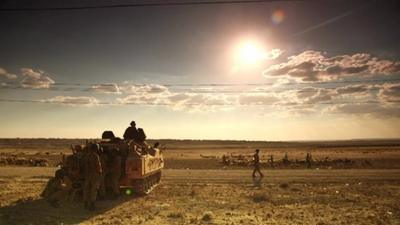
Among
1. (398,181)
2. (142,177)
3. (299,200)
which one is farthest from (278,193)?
(398,181)

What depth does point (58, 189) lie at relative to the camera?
54.7 ft

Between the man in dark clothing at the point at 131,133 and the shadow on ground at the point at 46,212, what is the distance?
537 centimetres

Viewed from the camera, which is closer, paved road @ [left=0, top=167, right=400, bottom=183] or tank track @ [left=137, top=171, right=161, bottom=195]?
tank track @ [left=137, top=171, right=161, bottom=195]

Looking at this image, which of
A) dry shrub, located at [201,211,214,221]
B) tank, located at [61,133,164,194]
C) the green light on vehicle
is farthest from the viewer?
the green light on vehicle

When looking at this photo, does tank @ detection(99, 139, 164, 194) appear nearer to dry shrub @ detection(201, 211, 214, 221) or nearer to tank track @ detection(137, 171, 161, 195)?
tank track @ detection(137, 171, 161, 195)

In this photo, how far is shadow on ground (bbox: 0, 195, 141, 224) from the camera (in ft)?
44.5

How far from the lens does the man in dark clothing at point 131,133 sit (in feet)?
75.1

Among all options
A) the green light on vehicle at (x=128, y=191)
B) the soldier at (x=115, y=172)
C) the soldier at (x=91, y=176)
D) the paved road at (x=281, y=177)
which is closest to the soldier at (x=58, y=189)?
the soldier at (x=91, y=176)

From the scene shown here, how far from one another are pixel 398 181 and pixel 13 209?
2024 cm

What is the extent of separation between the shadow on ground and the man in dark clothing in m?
5.37

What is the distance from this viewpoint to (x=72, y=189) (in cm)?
1638

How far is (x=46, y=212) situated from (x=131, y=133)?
8.36 m

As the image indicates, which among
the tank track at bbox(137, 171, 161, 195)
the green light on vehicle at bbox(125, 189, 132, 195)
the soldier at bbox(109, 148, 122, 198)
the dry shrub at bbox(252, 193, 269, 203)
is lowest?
the dry shrub at bbox(252, 193, 269, 203)

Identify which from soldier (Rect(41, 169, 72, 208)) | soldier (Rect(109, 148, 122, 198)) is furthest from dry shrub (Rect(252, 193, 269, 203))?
soldier (Rect(41, 169, 72, 208))
